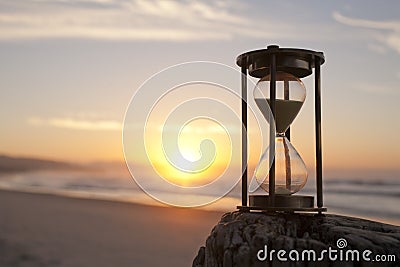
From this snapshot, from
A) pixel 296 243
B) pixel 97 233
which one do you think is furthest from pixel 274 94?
pixel 97 233

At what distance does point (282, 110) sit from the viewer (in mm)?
2537

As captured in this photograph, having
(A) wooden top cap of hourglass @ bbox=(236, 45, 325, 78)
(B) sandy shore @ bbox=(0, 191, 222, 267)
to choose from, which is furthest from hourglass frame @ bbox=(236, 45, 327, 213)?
(B) sandy shore @ bbox=(0, 191, 222, 267)

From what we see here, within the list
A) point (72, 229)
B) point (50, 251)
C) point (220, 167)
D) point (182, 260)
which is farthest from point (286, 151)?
point (72, 229)

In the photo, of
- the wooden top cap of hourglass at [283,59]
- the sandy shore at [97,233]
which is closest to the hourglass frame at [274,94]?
the wooden top cap of hourglass at [283,59]

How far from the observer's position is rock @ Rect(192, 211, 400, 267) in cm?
215

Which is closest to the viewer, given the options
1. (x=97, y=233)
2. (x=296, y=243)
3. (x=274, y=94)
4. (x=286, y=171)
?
(x=296, y=243)

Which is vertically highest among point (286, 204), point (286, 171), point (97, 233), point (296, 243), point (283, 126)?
point (283, 126)

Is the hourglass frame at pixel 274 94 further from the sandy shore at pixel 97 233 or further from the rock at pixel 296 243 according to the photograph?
the sandy shore at pixel 97 233

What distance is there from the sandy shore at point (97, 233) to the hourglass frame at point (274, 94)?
13.2ft

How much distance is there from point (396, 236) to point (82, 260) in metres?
4.99

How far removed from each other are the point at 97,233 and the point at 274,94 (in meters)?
5.74

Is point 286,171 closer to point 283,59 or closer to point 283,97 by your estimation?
point 283,97

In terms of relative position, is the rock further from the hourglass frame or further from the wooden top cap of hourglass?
the wooden top cap of hourglass

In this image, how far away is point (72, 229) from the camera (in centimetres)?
797
